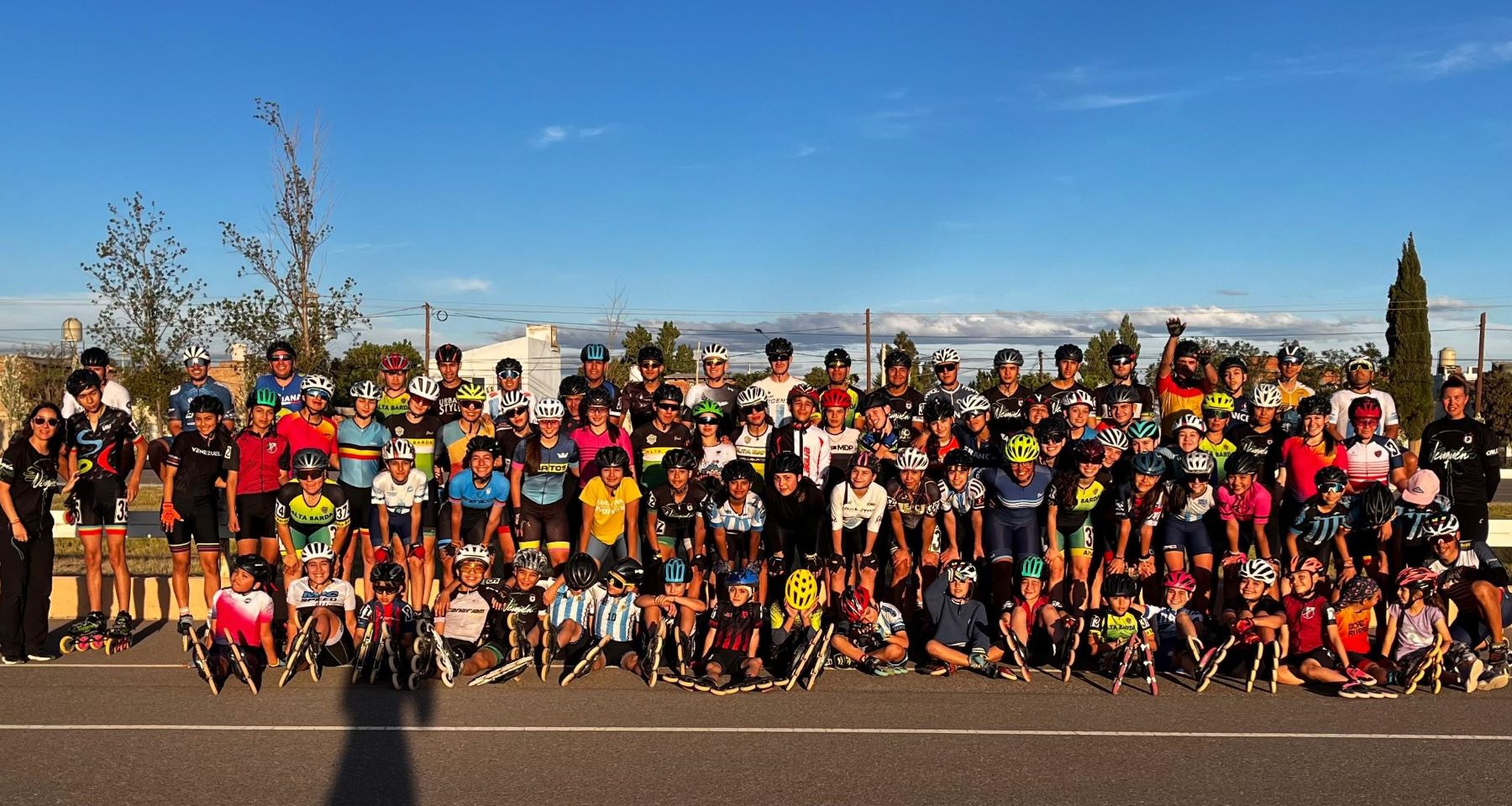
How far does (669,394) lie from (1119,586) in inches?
193

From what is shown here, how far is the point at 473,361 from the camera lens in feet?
205

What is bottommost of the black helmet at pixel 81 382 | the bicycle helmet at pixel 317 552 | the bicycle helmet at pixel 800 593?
the bicycle helmet at pixel 800 593

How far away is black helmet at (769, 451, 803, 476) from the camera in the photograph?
1102 cm

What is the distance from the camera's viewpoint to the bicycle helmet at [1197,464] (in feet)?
36.0

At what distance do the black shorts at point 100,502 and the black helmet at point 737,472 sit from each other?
594cm

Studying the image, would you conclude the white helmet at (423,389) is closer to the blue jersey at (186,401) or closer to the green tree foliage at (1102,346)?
the blue jersey at (186,401)

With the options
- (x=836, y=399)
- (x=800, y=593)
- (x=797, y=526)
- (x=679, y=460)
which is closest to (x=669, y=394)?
(x=679, y=460)

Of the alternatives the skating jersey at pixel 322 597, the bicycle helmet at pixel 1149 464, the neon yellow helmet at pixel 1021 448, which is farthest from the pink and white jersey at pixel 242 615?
the bicycle helmet at pixel 1149 464

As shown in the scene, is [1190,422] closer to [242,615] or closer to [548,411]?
[548,411]

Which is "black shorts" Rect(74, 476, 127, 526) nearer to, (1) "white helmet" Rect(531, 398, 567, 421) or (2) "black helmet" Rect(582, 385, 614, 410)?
(1) "white helmet" Rect(531, 398, 567, 421)

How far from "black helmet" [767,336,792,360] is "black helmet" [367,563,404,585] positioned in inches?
184

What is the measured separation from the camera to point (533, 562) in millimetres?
10492

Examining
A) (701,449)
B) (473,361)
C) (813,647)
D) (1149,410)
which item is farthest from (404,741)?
(473,361)

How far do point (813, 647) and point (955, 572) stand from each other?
4.87ft
